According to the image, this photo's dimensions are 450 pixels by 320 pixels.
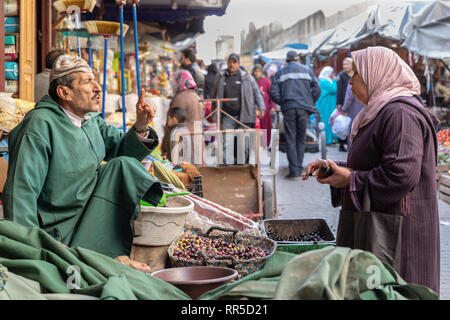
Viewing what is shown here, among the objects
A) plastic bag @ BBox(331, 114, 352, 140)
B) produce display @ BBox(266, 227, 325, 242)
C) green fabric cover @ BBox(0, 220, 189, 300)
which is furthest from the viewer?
plastic bag @ BBox(331, 114, 352, 140)

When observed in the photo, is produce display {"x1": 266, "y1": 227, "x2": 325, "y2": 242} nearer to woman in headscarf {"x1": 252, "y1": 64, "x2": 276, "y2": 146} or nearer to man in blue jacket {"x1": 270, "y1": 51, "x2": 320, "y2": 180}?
man in blue jacket {"x1": 270, "y1": 51, "x2": 320, "y2": 180}

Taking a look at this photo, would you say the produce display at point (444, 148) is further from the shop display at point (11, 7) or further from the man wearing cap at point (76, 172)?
the man wearing cap at point (76, 172)

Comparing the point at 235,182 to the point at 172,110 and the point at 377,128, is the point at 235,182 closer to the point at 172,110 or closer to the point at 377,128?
the point at 172,110

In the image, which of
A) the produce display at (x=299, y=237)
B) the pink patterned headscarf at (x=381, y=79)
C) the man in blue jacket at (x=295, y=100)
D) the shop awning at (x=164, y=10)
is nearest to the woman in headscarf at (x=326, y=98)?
the shop awning at (x=164, y=10)

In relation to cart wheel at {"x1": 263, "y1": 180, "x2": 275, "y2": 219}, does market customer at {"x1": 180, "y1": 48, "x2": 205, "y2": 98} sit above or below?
above

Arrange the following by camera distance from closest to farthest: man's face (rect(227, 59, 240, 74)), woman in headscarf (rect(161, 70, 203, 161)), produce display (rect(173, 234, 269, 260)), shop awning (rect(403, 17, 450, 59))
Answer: produce display (rect(173, 234, 269, 260)), woman in headscarf (rect(161, 70, 203, 161)), man's face (rect(227, 59, 240, 74)), shop awning (rect(403, 17, 450, 59))

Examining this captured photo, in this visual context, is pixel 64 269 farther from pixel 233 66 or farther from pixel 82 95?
pixel 233 66

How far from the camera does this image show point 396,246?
3107 millimetres

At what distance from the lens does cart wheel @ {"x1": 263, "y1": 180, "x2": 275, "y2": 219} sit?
21.9ft

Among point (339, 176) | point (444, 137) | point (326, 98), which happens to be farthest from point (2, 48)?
point (326, 98)

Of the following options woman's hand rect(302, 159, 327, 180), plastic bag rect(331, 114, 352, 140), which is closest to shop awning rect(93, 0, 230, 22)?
plastic bag rect(331, 114, 352, 140)

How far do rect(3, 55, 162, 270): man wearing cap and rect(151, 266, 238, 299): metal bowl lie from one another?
426 millimetres

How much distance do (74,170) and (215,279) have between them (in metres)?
1.13
